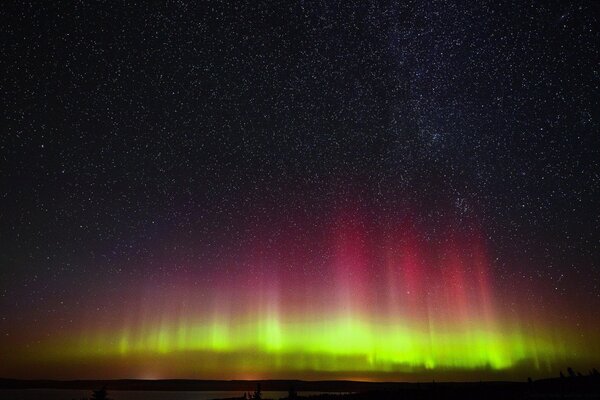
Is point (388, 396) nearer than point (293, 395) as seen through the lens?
No

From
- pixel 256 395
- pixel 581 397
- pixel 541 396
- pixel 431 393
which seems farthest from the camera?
pixel 431 393

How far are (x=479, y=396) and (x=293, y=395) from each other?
13.0 meters

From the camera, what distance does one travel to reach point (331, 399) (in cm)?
3778

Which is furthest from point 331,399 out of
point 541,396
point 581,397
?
point 581,397

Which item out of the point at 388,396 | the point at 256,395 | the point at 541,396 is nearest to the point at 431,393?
the point at 388,396

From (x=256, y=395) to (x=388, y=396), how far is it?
11.8m

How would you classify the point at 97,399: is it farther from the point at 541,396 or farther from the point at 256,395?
the point at 541,396

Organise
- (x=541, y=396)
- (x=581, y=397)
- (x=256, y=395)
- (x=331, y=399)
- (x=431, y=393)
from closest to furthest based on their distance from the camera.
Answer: (x=581, y=397), (x=541, y=396), (x=256, y=395), (x=431, y=393), (x=331, y=399)

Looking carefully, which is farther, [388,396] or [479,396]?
[388,396]

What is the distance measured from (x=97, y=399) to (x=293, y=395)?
11.3 m

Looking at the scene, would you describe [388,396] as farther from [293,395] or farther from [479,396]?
[293,395]

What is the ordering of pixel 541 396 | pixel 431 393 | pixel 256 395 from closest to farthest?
1. pixel 541 396
2. pixel 256 395
3. pixel 431 393

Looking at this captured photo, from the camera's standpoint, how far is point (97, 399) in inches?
941

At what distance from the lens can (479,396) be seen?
1127 inches
